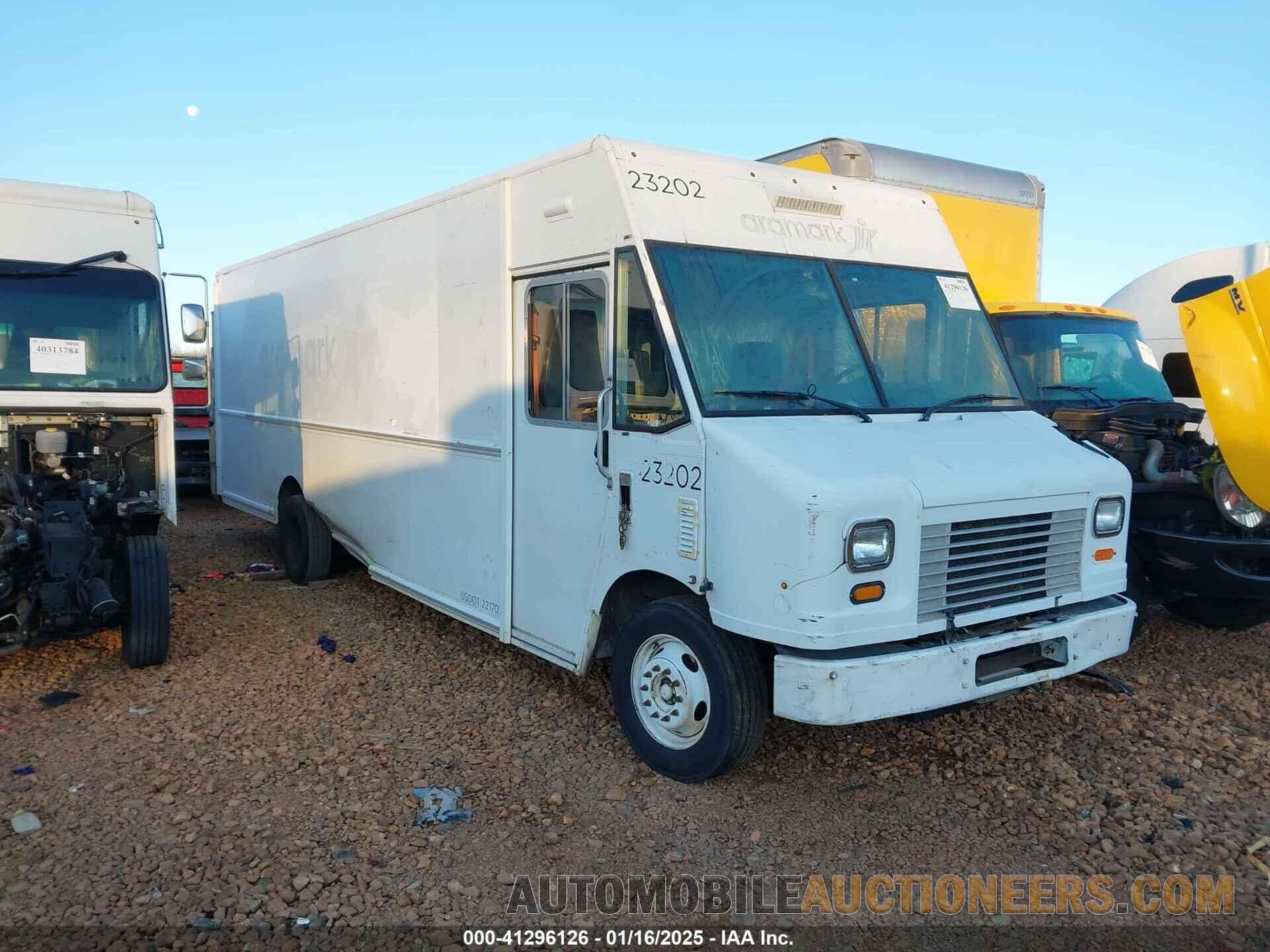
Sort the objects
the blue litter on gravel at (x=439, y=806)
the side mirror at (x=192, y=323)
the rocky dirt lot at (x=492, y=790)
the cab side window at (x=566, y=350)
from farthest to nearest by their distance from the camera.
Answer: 1. the side mirror at (x=192, y=323)
2. the cab side window at (x=566, y=350)
3. the blue litter on gravel at (x=439, y=806)
4. the rocky dirt lot at (x=492, y=790)

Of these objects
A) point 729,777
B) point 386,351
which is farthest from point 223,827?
point 386,351

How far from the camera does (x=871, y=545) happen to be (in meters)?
3.97

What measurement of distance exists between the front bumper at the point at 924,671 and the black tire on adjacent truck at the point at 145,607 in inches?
159

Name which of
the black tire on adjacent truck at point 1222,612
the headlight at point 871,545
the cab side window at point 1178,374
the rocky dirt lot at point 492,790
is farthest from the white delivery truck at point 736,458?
the cab side window at point 1178,374

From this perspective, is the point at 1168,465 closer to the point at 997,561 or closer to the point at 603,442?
the point at 997,561

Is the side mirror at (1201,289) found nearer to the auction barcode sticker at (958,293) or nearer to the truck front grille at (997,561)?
the auction barcode sticker at (958,293)

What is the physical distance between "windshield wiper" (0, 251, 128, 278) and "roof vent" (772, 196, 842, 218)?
4.53 m

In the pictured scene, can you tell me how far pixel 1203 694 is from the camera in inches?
235

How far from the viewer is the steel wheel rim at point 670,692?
4.46 metres

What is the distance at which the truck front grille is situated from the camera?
13.7 ft

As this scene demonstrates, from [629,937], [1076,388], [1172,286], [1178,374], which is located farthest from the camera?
[1172,286]

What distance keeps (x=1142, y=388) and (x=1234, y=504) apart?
5.70ft

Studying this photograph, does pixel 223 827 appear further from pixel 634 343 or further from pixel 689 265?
pixel 689 265

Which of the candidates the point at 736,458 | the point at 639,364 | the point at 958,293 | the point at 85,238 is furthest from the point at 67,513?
the point at 958,293
